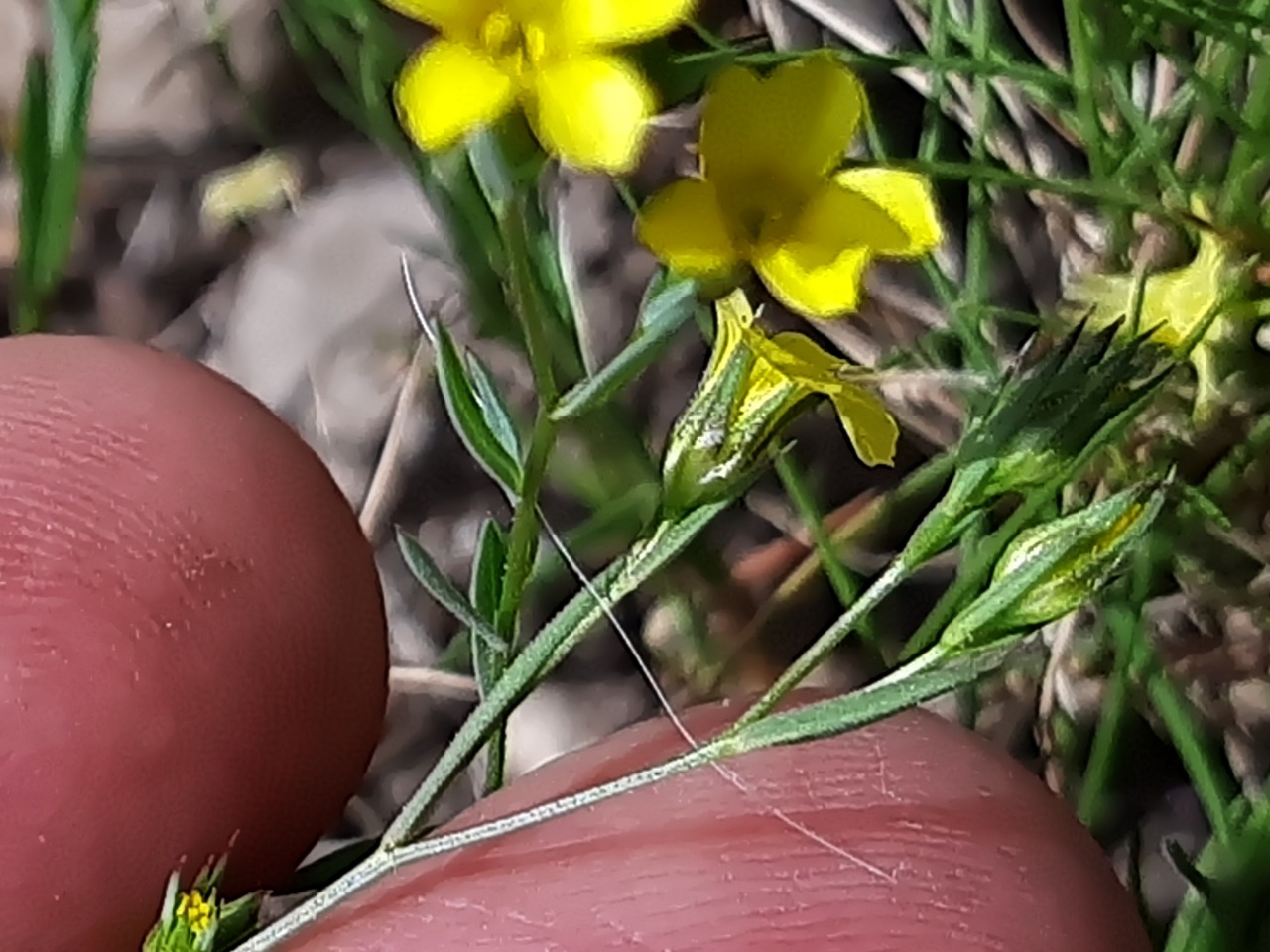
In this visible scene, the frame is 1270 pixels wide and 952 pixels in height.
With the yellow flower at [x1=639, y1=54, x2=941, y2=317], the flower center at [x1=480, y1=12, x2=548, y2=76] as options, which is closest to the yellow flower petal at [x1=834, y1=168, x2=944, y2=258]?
the yellow flower at [x1=639, y1=54, x2=941, y2=317]

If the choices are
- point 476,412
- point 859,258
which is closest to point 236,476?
point 476,412

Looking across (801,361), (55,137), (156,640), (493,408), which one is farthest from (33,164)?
(801,361)

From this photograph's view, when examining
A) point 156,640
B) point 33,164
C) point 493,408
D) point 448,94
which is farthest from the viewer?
point 33,164

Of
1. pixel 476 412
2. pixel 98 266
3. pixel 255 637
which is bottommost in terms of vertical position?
pixel 98 266

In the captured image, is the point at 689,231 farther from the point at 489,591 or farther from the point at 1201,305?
the point at 1201,305

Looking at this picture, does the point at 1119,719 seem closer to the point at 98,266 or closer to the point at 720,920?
the point at 720,920

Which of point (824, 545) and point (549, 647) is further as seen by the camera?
point (824, 545)
